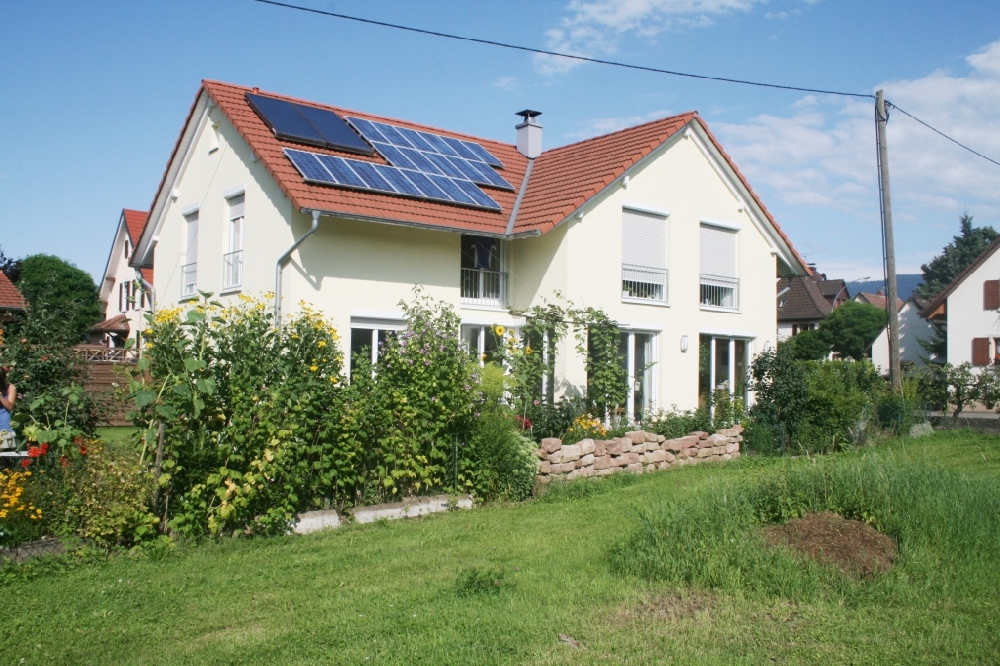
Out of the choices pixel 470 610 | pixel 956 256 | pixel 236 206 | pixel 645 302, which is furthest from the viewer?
pixel 956 256

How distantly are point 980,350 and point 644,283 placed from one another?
29.0 m

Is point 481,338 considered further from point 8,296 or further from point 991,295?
point 991,295

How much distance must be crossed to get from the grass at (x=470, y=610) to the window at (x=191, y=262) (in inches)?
456

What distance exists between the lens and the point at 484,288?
17.4 meters

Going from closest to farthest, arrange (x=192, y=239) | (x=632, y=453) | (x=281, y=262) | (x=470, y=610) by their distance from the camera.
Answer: (x=470, y=610) → (x=632, y=453) → (x=281, y=262) → (x=192, y=239)

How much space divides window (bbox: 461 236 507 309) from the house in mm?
41

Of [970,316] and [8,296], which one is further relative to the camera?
[970,316]

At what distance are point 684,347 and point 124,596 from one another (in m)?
13.9

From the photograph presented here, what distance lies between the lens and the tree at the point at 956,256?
243 ft

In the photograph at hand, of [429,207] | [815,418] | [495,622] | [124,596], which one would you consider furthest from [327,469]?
[815,418]

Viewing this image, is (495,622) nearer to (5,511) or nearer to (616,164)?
(5,511)

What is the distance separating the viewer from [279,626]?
5.67 m

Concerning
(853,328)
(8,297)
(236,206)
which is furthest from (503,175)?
(853,328)

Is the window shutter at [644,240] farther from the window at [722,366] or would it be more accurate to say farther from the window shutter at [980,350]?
the window shutter at [980,350]
